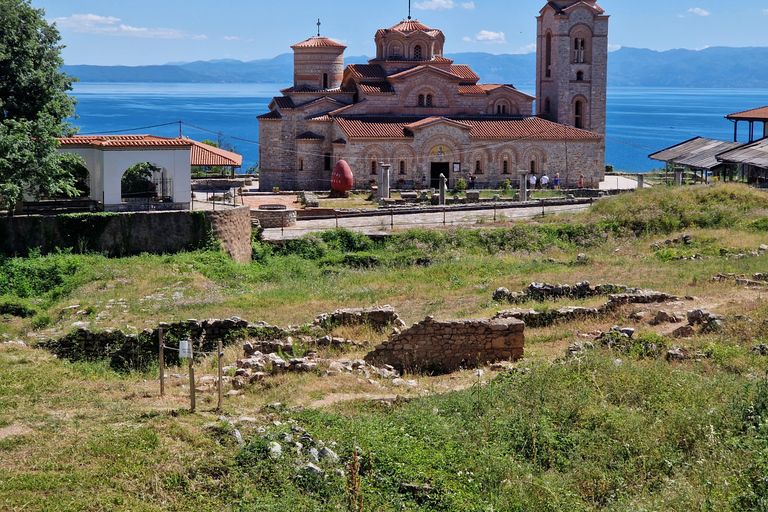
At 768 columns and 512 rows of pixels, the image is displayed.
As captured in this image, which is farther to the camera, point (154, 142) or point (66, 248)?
point (154, 142)

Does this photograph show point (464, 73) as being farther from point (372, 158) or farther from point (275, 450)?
point (275, 450)

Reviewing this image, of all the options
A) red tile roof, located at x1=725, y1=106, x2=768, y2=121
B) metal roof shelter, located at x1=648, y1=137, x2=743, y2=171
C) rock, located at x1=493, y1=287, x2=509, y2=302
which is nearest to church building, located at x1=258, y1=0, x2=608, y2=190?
metal roof shelter, located at x1=648, y1=137, x2=743, y2=171

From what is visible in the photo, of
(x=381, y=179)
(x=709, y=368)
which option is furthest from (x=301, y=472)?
(x=381, y=179)

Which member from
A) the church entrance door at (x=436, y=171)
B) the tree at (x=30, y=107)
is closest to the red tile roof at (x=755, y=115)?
the church entrance door at (x=436, y=171)

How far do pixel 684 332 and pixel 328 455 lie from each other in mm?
7651

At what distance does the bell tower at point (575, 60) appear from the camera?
48.0 m

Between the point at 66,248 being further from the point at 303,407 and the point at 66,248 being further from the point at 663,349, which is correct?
the point at 663,349

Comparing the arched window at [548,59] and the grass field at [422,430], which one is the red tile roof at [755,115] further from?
the grass field at [422,430]

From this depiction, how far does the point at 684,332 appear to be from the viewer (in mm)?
14852

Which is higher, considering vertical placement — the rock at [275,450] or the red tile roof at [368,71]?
the red tile roof at [368,71]

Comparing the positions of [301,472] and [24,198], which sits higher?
[24,198]

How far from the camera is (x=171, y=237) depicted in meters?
26.0

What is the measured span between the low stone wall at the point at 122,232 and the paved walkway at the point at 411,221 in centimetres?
246

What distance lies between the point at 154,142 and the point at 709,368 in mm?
19460
